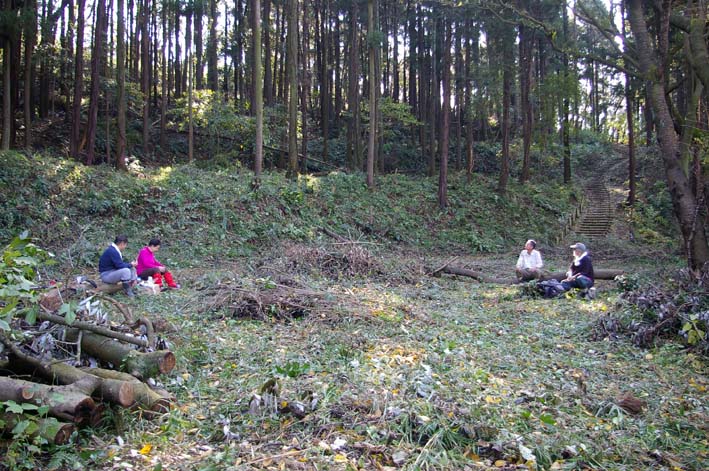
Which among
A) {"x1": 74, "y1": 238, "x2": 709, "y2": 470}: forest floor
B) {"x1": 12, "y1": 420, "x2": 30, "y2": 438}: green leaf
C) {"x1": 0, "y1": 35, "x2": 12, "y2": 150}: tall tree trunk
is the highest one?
{"x1": 0, "y1": 35, "x2": 12, "y2": 150}: tall tree trunk

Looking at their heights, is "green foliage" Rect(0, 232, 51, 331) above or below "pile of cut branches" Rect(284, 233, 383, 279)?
above

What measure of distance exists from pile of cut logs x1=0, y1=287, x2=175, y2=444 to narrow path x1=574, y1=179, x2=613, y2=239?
23.7 meters

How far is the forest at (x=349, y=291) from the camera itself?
3.63 meters

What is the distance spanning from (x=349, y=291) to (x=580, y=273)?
16.6 feet

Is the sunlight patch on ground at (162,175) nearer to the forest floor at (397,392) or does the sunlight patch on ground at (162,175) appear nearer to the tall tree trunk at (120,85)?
the tall tree trunk at (120,85)

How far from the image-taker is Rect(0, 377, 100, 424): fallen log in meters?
3.38

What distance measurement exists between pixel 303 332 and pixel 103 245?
9.28m

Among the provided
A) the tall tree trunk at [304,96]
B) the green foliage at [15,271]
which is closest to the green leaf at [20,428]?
the green foliage at [15,271]

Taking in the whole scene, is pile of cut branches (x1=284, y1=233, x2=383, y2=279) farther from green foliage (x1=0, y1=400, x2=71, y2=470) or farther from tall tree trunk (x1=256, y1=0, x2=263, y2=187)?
green foliage (x1=0, y1=400, x2=71, y2=470)

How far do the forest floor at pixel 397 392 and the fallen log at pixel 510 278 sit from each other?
316cm

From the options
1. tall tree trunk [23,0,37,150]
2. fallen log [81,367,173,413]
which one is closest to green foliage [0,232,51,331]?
fallen log [81,367,173,413]

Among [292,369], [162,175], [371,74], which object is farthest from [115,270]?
[371,74]

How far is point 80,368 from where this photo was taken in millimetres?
4297

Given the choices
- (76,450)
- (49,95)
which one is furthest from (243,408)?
(49,95)
